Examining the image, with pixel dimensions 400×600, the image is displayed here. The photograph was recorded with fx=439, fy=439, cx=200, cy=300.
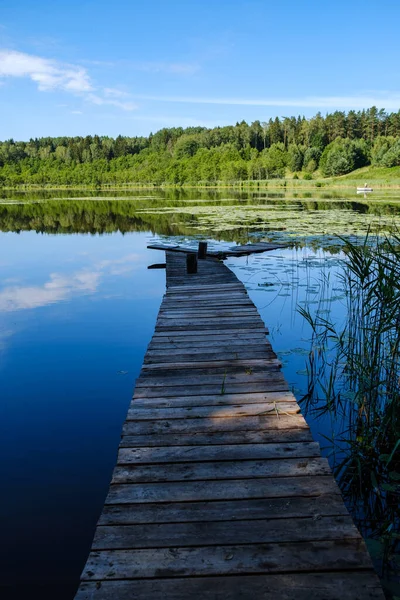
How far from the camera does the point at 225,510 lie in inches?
83.0

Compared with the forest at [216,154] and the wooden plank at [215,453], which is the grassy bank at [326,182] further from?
the wooden plank at [215,453]

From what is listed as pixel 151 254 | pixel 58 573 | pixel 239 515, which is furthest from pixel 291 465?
pixel 151 254

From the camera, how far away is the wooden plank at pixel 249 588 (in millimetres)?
1658

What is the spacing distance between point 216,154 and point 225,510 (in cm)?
9280

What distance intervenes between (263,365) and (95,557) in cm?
236

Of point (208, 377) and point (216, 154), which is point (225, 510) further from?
point (216, 154)

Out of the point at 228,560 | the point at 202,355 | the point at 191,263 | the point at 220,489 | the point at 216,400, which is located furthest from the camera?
the point at 191,263

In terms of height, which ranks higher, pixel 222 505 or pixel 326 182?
pixel 326 182

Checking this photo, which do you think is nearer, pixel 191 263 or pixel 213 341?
pixel 213 341

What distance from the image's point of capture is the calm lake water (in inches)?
108

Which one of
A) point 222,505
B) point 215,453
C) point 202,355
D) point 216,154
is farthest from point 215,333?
point 216,154

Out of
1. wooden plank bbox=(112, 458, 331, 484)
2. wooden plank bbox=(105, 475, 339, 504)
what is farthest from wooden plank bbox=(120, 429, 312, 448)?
wooden plank bbox=(105, 475, 339, 504)

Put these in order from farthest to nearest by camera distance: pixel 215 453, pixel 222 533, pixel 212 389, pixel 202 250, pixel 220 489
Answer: pixel 202 250 < pixel 212 389 < pixel 215 453 < pixel 220 489 < pixel 222 533

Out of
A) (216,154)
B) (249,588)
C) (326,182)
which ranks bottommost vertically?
(249,588)
